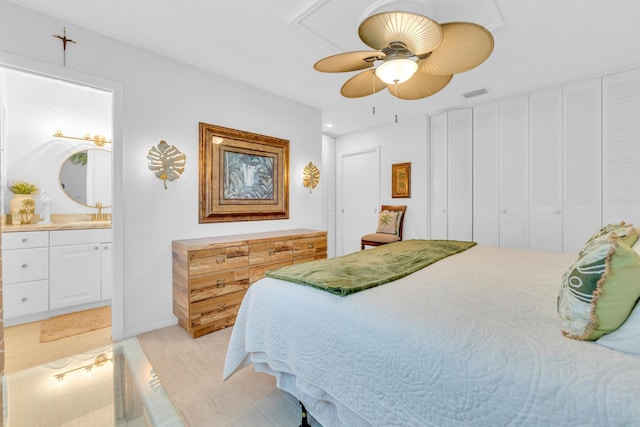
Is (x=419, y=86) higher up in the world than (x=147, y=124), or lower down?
higher up

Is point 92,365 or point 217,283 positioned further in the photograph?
point 217,283

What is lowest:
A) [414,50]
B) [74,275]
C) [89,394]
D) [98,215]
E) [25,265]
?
[89,394]

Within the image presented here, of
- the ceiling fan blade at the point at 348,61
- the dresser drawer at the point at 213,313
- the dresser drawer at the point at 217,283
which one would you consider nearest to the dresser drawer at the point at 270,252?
the dresser drawer at the point at 217,283

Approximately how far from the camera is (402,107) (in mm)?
4031

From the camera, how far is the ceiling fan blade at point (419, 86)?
1.96m

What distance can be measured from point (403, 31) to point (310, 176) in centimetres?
260

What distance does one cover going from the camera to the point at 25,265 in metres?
2.64

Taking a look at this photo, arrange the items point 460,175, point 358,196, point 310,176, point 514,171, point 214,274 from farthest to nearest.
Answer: point 358,196 < point 460,175 < point 310,176 < point 514,171 < point 214,274

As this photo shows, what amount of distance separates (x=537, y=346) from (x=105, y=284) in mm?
3798

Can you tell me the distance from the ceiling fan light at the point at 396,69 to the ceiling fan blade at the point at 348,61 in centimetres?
9

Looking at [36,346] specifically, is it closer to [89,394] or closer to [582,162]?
[89,394]

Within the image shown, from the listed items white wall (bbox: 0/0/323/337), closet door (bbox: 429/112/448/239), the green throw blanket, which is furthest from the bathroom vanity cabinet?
closet door (bbox: 429/112/448/239)

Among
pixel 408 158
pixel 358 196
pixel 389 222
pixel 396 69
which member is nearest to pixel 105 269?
pixel 396 69

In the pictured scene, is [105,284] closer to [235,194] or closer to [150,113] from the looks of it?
[235,194]
